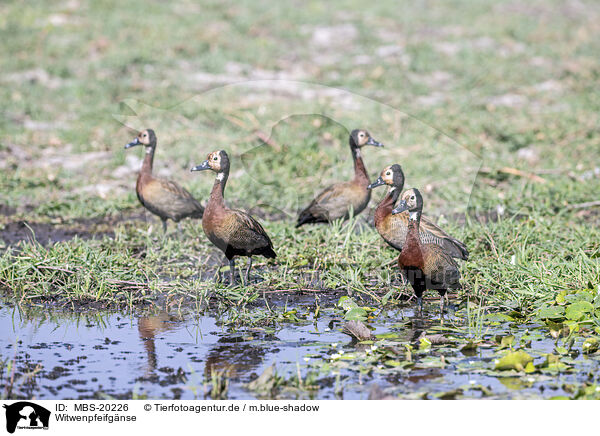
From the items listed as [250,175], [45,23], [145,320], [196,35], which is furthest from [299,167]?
[45,23]

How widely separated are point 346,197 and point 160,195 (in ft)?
5.36

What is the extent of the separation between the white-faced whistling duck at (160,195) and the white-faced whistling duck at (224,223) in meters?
1.34

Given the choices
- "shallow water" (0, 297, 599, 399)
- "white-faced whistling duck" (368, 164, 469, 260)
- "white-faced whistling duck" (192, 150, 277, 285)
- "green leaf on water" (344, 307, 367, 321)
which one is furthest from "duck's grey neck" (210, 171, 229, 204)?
"green leaf on water" (344, 307, 367, 321)

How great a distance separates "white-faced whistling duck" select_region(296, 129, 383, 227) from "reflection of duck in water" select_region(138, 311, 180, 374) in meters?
1.86

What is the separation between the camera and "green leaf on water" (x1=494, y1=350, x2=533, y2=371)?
15.3 feet

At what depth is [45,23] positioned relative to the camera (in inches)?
618

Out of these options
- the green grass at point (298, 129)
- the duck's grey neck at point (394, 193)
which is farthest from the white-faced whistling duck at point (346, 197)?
the duck's grey neck at point (394, 193)

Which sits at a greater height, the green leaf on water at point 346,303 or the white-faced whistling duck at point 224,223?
the white-faced whistling duck at point 224,223

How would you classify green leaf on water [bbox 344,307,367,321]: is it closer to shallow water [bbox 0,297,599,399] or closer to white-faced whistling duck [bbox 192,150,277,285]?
shallow water [bbox 0,297,599,399]

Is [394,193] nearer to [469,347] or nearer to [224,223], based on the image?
[224,223]

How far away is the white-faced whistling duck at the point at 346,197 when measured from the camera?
708cm

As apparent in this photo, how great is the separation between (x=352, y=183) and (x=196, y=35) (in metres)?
8.85

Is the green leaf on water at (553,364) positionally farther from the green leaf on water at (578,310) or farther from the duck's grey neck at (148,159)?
the duck's grey neck at (148,159)

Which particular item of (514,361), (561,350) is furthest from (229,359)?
(561,350)
